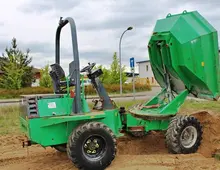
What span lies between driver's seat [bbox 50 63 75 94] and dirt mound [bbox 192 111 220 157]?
3313 mm

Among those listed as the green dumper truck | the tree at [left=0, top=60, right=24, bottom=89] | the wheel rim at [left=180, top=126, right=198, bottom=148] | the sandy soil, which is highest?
the tree at [left=0, top=60, right=24, bottom=89]

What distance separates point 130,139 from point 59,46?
2902 millimetres

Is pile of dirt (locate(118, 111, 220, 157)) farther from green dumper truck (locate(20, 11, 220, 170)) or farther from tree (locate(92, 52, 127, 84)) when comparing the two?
tree (locate(92, 52, 127, 84))

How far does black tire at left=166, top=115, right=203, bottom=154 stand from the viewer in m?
7.42

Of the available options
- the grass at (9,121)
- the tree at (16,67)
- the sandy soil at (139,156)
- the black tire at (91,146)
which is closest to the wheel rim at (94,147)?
the black tire at (91,146)

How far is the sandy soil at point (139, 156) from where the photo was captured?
6.71m

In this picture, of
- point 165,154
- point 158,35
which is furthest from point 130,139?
point 158,35

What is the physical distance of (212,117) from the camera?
9.26 metres

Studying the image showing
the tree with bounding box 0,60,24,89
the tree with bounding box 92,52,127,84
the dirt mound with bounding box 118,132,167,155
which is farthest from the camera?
the tree with bounding box 92,52,127,84

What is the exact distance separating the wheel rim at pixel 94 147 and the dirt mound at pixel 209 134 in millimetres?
2453

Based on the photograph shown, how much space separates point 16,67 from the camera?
37.9m

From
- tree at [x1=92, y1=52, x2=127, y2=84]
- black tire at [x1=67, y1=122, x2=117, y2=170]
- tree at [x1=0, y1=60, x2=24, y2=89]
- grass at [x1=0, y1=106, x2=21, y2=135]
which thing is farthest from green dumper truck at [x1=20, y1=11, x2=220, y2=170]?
tree at [x1=92, y1=52, x2=127, y2=84]

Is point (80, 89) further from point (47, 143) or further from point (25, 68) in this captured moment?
point (25, 68)

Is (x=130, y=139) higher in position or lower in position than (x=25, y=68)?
lower
